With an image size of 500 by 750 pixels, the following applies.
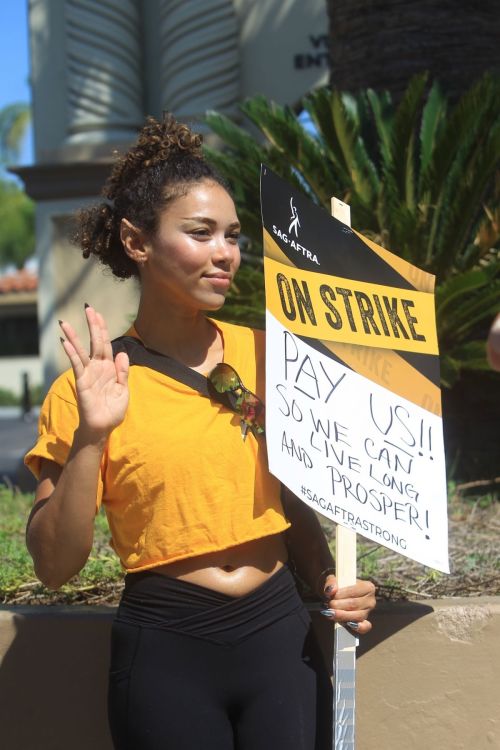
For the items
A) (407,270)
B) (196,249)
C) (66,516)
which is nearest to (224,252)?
(196,249)

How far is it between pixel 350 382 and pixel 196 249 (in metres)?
0.49

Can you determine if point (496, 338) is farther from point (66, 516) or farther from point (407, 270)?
point (66, 516)

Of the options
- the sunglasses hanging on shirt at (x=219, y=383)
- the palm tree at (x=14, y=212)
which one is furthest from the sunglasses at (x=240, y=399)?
the palm tree at (x=14, y=212)

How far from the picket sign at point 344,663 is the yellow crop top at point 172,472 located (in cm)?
15

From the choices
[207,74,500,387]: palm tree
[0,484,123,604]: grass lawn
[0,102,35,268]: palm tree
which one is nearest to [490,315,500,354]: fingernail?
[0,484,123,604]: grass lawn

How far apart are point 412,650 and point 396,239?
2.51 m

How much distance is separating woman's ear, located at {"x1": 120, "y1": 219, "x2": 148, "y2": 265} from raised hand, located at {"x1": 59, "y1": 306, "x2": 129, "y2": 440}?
0.82ft

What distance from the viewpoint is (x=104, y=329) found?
222cm

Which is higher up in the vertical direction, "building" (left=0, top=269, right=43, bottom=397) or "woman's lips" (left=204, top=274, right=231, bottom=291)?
"woman's lips" (left=204, top=274, right=231, bottom=291)

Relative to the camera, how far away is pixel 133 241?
2.44 meters

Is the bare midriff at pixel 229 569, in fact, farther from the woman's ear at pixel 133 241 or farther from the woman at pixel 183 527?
the woman's ear at pixel 133 241

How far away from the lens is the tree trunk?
569 centimetres

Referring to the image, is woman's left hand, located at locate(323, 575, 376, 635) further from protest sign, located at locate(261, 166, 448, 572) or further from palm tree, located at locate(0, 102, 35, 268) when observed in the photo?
palm tree, located at locate(0, 102, 35, 268)

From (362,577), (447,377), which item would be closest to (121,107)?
(447,377)
